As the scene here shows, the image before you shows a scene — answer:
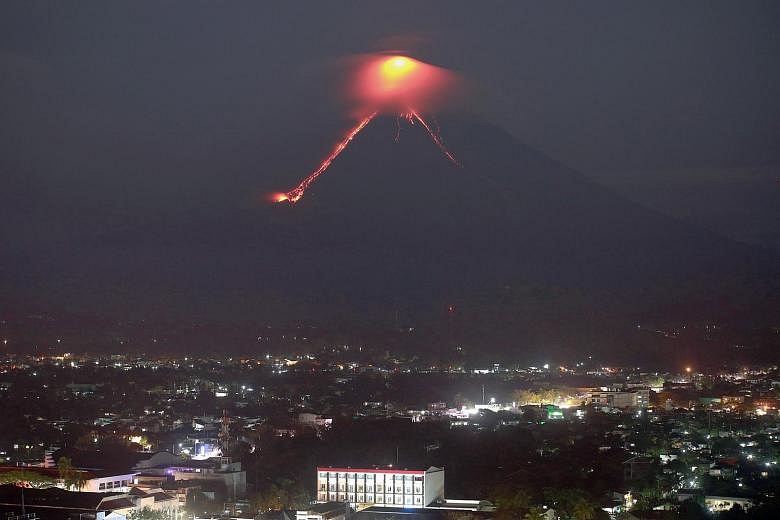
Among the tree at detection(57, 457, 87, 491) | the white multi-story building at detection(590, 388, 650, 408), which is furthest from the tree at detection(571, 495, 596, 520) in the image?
the white multi-story building at detection(590, 388, 650, 408)

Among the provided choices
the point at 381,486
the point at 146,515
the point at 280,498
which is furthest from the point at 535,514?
the point at 146,515

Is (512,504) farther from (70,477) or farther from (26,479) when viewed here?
(26,479)

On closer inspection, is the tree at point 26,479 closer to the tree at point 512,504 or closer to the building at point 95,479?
the building at point 95,479

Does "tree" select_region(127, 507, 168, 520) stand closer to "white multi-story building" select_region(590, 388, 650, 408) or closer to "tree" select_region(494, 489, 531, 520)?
"tree" select_region(494, 489, 531, 520)

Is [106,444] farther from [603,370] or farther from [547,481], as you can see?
[603,370]

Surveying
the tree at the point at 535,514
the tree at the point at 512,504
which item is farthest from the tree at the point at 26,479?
the tree at the point at 535,514

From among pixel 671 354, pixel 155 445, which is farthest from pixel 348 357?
pixel 155 445
